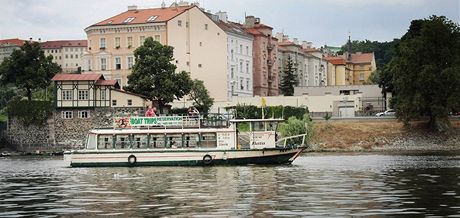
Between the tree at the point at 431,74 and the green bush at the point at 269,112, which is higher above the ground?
the tree at the point at 431,74

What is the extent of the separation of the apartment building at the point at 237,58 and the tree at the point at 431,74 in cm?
3109

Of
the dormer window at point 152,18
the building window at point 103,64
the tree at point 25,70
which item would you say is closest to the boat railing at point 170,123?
the tree at point 25,70

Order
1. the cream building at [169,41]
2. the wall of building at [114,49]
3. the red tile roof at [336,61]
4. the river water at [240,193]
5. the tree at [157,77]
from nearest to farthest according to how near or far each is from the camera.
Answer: the river water at [240,193] → the tree at [157,77] → the cream building at [169,41] → the wall of building at [114,49] → the red tile roof at [336,61]

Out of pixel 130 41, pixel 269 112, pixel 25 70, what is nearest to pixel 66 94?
pixel 25 70

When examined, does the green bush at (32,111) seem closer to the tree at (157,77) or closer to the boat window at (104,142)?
the tree at (157,77)

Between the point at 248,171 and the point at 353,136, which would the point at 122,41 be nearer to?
the point at 353,136

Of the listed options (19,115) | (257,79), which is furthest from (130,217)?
(257,79)

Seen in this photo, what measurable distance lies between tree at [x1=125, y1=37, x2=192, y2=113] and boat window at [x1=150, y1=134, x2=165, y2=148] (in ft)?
124

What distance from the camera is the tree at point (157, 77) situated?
101m

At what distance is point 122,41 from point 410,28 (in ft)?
130

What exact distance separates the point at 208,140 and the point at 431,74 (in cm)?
4062

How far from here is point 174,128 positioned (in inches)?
2458

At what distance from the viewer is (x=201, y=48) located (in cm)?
12125

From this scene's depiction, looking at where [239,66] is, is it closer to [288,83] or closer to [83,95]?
[288,83]
